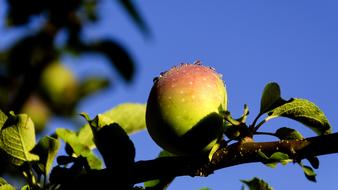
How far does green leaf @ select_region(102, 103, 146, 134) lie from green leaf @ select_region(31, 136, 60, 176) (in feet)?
0.79

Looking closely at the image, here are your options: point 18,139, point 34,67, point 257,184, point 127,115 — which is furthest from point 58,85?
point 257,184

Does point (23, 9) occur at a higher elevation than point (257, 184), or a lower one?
higher

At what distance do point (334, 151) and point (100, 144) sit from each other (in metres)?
0.36

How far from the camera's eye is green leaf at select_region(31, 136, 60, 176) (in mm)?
1030

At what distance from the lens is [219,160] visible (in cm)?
82

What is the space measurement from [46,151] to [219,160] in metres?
0.35

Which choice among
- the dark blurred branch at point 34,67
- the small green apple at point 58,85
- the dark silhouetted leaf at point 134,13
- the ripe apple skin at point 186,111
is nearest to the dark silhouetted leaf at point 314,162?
the ripe apple skin at point 186,111

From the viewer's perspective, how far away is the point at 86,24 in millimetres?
3041

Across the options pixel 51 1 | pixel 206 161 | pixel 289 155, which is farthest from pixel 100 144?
pixel 51 1

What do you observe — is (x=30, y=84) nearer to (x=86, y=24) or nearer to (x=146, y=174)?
(x=146, y=174)

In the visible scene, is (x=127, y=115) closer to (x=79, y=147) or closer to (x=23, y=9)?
(x=79, y=147)

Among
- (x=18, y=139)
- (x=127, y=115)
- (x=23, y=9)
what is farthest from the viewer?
(x=23, y=9)

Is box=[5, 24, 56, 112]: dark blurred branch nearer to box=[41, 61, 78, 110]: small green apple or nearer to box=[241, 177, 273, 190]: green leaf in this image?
box=[41, 61, 78, 110]: small green apple

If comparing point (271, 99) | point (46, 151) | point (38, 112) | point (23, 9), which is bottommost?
point (38, 112)
